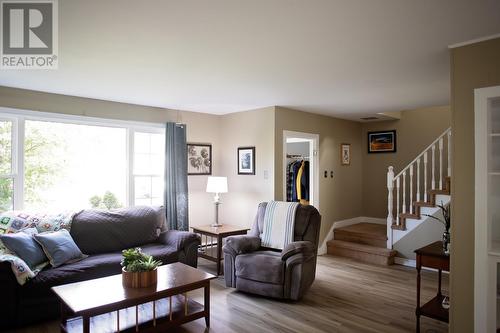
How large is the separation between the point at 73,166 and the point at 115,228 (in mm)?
1080

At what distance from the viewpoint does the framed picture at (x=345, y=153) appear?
20.8 ft

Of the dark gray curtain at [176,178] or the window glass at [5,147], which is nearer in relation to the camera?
the window glass at [5,147]

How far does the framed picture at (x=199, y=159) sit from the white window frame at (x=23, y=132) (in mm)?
937

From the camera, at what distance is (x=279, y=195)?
509 cm

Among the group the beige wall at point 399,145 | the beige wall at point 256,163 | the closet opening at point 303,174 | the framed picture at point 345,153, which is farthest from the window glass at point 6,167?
the beige wall at point 399,145

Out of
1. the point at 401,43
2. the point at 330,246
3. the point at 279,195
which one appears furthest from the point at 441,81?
the point at 330,246

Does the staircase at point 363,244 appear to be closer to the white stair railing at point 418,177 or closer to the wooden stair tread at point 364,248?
the wooden stair tread at point 364,248

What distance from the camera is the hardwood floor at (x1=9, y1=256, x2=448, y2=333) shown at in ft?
9.89

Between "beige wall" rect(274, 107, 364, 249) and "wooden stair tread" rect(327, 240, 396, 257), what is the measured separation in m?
0.25

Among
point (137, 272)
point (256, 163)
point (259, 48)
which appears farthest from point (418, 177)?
point (137, 272)

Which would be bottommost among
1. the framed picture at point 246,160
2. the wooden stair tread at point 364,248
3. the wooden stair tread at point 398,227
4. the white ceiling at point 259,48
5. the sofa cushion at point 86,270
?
the wooden stair tread at point 364,248

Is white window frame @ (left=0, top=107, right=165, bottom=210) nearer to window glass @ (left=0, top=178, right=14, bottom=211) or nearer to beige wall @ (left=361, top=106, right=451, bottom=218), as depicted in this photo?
window glass @ (left=0, top=178, right=14, bottom=211)

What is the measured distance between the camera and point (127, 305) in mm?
2469

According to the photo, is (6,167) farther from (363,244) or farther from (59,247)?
(363,244)
